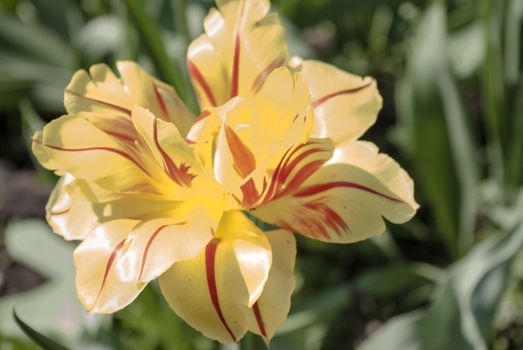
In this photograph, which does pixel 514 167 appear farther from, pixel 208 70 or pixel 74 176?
pixel 74 176

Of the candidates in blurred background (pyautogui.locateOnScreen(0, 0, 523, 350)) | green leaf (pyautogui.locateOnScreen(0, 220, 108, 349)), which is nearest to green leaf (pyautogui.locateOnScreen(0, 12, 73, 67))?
blurred background (pyautogui.locateOnScreen(0, 0, 523, 350))

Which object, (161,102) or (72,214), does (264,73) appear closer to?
(161,102)

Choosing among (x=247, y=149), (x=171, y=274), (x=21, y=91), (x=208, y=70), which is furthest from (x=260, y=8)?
(x=21, y=91)

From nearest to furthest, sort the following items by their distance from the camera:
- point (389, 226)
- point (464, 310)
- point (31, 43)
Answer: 1. point (464, 310)
2. point (389, 226)
3. point (31, 43)

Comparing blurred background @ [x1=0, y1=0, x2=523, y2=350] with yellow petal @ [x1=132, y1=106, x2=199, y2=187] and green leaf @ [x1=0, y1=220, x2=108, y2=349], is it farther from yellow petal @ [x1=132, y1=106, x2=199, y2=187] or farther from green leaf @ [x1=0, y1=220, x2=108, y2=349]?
yellow petal @ [x1=132, y1=106, x2=199, y2=187]

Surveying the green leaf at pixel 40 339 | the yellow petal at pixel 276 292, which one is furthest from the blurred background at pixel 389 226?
the yellow petal at pixel 276 292

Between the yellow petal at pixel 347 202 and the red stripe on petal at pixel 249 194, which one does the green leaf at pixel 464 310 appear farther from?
the red stripe on petal at pixel 249 194

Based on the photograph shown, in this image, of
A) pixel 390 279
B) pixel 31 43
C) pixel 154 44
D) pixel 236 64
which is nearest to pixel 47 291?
pixel 154 44
